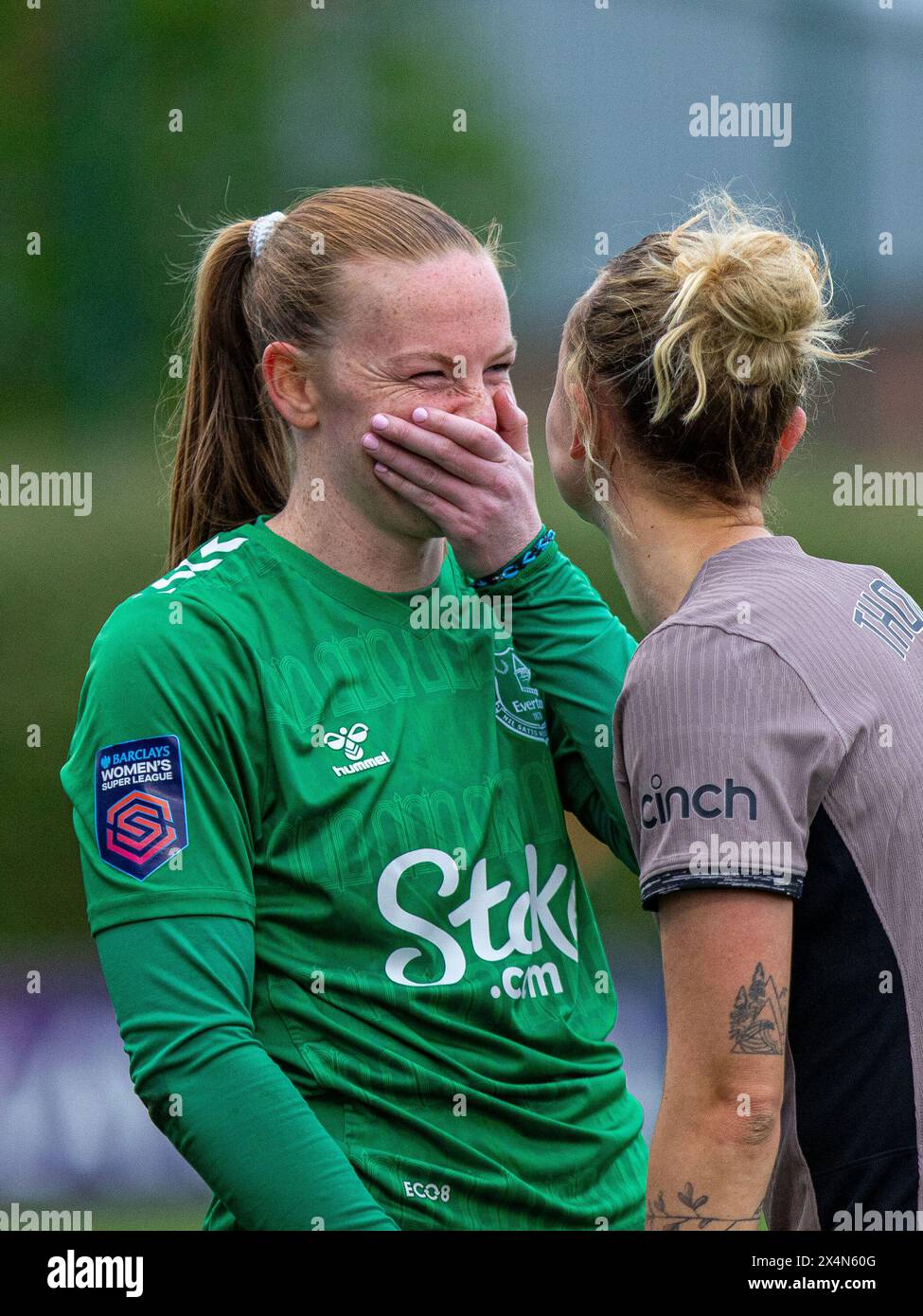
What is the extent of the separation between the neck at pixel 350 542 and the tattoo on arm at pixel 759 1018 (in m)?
0.76

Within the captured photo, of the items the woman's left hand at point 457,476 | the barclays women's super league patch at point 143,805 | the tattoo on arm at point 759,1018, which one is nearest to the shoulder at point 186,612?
the barclays women's super league patch at point 143,805

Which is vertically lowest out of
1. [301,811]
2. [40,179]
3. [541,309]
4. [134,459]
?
[301,811]

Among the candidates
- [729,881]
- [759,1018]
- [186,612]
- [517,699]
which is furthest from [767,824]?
[186,612]

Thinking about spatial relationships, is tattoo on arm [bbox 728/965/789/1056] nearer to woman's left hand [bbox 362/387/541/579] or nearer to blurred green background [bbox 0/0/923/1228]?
woman's left hand [bbox 362/387/541/579]

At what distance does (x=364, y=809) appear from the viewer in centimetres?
162

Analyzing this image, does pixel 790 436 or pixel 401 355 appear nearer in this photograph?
pixel 790 436

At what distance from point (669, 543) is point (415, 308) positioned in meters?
0.48

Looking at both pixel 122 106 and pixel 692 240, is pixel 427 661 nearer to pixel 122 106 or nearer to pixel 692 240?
pixel 692 240

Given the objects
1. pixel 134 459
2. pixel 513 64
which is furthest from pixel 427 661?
pixel 513 64

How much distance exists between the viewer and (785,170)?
778 cm

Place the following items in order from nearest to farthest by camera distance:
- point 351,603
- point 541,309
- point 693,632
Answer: point 693,632 → point 351,603 → point 541,309

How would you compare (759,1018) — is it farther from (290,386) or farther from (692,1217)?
(290,386)

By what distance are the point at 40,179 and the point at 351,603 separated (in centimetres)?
678

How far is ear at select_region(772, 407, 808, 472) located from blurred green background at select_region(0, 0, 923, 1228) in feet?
18.1
